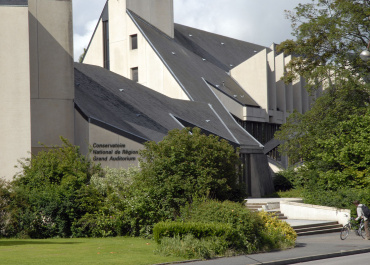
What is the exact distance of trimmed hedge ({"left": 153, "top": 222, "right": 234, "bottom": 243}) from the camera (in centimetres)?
1778

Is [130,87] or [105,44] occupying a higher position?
[105,44]

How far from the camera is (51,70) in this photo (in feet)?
105

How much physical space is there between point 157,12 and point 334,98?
2450 cm

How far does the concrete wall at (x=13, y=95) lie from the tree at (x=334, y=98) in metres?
14.7

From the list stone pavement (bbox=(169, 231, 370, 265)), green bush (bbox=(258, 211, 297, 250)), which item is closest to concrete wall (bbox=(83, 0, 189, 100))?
stone pavement (bbox=(169, 231, 370, 265))

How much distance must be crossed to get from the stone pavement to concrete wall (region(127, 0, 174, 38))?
34406 millimetres

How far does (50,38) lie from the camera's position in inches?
1265

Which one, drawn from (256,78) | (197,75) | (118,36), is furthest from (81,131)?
(256,78)

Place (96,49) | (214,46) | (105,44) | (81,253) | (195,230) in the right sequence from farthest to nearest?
(214,46), (96,49), (105,44), (195,230), (81,253)

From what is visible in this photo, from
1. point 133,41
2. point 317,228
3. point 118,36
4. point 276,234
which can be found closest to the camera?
point 276,234

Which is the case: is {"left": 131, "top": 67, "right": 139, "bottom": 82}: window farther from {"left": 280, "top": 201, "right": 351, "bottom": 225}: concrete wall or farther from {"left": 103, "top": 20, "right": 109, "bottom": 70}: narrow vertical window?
{"left": 280, "top": 201, "right": 351, "bottom": 225}: concrete wall

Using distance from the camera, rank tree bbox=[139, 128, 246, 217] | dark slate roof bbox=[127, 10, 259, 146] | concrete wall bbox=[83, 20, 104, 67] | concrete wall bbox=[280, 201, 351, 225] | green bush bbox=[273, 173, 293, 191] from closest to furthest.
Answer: tree bbox=[139, 128, 246, 217], concrete wall bbox=[280, 201, 351, 225], green bush bbox=[273, 173, 293, 191], dark slate roof bbox=[127, 10, 259, 146], concrete wall bbox=[83, 20, 104, 67]

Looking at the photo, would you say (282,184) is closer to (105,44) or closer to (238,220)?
(105,44)

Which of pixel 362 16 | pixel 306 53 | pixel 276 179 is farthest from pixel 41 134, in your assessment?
pixel 276 179
